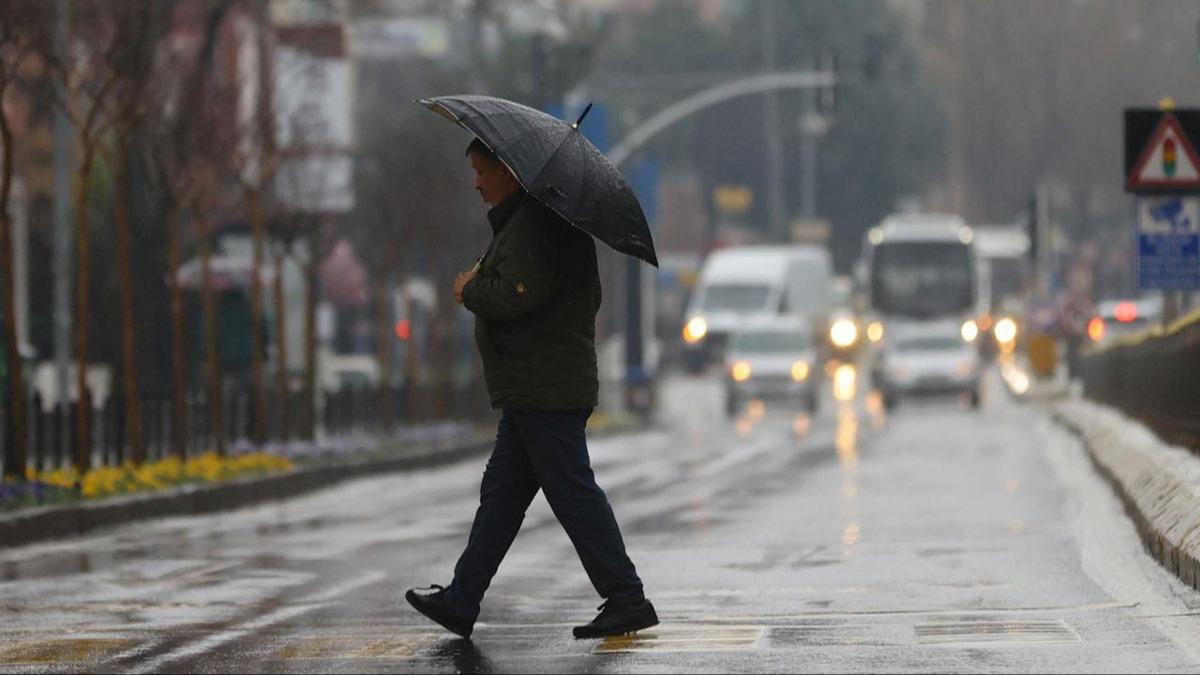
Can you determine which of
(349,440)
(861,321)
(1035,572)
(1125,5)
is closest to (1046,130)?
(1125,5)

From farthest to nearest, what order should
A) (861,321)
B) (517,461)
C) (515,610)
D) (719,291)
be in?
1. (861,321)
2. (719,291)
3. (515,610)
4. (517,461)

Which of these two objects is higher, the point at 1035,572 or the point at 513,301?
the point at 513,301

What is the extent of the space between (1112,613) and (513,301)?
290 cm

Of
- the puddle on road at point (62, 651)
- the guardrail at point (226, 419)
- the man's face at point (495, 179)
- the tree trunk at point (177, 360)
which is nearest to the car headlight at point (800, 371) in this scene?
the guardrail at point (226, 419)

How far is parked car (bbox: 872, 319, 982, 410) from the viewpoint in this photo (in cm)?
5516

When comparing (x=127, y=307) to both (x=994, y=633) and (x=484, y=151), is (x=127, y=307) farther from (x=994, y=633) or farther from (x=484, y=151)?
(x=994, y=633)

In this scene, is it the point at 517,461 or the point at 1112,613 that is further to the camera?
the point at 1112,613

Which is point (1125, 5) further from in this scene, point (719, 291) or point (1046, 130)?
point (719, 291)

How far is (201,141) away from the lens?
87.9ft

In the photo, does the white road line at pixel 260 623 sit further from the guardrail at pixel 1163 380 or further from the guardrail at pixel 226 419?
the guardrail at pixel 226 419

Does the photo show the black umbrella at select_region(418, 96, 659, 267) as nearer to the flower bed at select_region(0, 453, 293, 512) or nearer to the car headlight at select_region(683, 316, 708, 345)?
the flower bed at select_region(0, 453, 293, 512)

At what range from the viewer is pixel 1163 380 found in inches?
811

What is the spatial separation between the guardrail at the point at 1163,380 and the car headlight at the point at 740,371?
20759mm

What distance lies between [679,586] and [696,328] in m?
63.9
